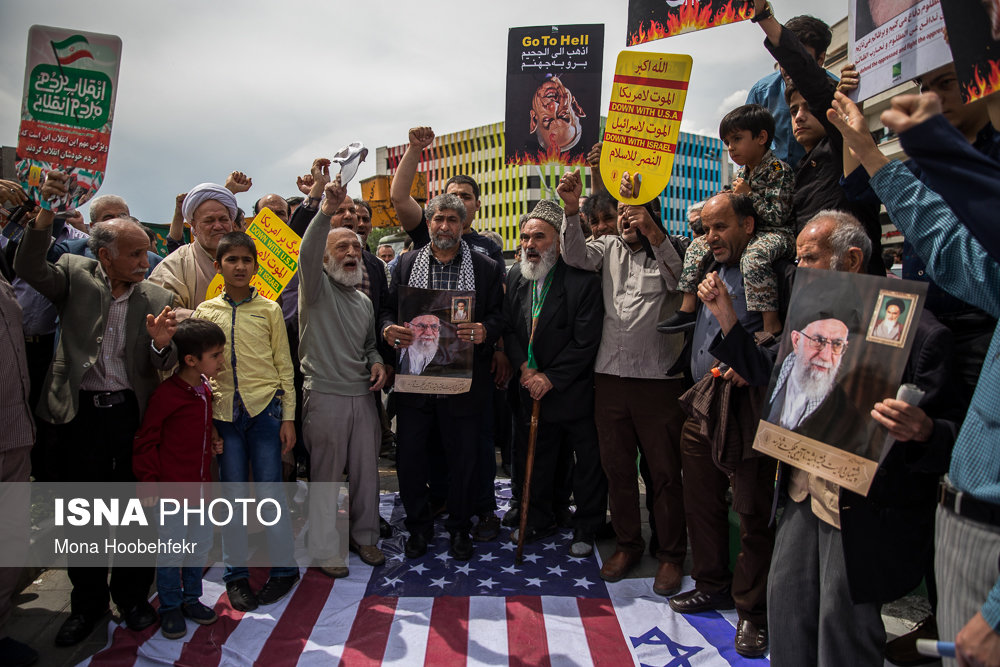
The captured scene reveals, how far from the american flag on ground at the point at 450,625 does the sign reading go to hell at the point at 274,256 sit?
2.00 metres

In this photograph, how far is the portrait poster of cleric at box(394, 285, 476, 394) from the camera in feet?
13.5

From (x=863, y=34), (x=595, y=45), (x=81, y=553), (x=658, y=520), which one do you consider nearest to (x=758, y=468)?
(x=658, y=520)

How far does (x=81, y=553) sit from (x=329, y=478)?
1.43m

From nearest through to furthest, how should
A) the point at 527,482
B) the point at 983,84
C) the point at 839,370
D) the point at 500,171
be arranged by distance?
the point at 983,84, the point at 839,370, the point at 527,482, the point at 500,171

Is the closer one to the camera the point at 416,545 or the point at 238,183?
the point at 416,545

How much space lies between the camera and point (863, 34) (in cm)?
271

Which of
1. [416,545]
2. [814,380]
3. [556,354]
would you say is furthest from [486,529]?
[814,380]

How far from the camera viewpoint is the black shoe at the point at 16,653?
2984 millimetres

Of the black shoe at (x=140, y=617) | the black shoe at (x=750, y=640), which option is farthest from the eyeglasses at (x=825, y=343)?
the black shoe at (x=140, y=617)

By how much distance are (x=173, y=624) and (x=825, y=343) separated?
351cm

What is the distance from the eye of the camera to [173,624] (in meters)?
3.26

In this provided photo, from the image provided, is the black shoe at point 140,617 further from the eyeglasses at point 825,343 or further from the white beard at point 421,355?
the eyeglasses at point 825,343

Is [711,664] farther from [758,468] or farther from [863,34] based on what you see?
[863,34]

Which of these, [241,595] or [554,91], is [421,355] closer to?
[241,595]
